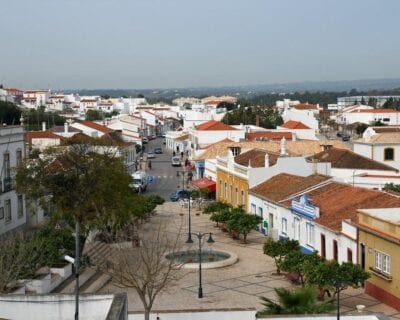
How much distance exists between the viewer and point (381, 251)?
958 inches

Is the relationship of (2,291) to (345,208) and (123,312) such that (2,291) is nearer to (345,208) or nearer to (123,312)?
(123,312)

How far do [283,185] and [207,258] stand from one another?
7992mm

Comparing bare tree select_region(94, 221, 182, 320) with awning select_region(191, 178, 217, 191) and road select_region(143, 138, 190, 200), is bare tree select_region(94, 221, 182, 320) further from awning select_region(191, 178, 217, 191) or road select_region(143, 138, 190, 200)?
road select_region(143, 138, 190, 200)

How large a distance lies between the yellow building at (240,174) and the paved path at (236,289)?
7553mm

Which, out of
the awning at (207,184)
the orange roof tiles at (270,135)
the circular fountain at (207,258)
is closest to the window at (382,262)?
the circular fountain at (207,258)

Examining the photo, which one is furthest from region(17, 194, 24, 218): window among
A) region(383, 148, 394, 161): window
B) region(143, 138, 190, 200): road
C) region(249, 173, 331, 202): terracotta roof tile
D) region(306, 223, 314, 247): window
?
region(383, 148, 394, 161): window

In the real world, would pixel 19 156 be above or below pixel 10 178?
above

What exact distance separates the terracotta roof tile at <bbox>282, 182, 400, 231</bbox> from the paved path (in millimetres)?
3035

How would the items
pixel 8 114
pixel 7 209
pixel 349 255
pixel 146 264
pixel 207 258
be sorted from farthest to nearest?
pixel 8 114
pixel 7 209
pixel 207 258
pixel 349 255
pixel 146 264

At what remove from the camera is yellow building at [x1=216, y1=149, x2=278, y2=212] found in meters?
41.6

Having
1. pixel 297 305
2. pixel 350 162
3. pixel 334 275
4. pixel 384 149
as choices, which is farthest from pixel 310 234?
pixel 384 149

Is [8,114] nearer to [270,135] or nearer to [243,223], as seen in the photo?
[270,135]

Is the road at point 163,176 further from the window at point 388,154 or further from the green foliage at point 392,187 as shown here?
the green foliage at point 392,187

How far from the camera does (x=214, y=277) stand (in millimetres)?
28453
